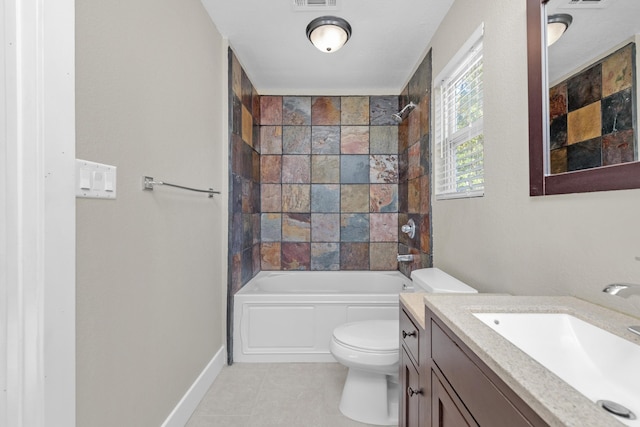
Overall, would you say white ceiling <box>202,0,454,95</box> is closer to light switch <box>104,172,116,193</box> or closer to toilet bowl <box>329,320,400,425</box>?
light switch <box>104,172,116,193</box>

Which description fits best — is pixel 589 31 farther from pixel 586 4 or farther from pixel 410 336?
pixel 410 336

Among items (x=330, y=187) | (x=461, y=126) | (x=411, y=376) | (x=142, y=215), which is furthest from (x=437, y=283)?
(x=330, y=187)

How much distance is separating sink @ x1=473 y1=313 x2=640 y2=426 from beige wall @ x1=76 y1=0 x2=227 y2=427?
1.20 meters

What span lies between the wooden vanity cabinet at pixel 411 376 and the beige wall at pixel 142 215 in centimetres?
110

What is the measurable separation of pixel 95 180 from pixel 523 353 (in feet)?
4.11

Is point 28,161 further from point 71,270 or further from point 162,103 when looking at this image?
point 162,103

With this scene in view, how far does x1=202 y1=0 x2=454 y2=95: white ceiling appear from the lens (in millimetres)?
1889

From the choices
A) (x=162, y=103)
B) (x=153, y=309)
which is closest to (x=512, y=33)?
(x=162, y=103)

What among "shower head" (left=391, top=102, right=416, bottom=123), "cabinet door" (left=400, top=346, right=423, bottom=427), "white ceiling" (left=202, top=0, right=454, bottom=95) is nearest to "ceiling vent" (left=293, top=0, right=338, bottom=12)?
"white ceiling" (left=202, top=0, right=454, bottom=95)

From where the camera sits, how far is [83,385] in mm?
938

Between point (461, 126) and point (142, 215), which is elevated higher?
point (461, 126)

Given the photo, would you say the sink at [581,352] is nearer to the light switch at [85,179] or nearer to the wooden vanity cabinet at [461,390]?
the wooden vanity cabinet at [461,390]

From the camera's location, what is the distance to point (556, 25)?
1.02 metres

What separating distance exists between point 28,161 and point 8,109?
13 centimetres
